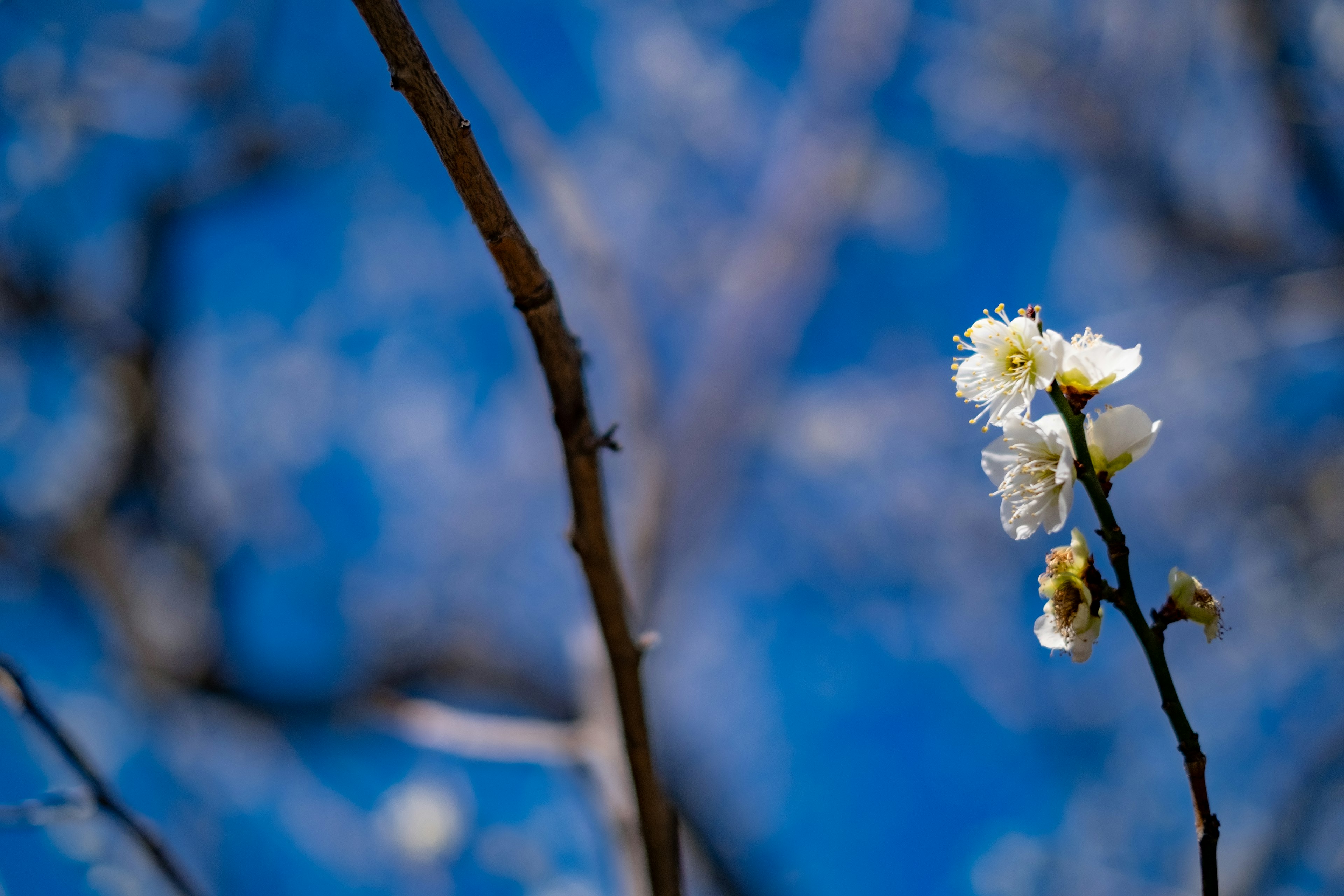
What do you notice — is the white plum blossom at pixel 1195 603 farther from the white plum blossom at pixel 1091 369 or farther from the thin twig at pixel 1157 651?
the white plum blossom at pixel 1091 369

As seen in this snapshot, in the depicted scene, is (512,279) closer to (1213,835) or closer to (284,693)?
(1213,835)

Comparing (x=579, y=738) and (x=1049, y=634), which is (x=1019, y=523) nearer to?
(x=1049, y=634)

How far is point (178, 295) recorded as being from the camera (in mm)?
2760

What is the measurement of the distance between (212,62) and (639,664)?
10.3ft

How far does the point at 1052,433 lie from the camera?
577 mm

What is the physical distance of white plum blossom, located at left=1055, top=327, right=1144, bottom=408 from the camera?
A: 584 millimetres

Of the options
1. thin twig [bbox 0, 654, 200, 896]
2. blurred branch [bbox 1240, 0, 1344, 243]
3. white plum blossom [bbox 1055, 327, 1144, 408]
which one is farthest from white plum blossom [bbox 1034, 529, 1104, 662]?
blurred branch [bbox 1240, 0, 1344, 243]

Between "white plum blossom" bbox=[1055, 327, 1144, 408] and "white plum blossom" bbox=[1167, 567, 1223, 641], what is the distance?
15cm

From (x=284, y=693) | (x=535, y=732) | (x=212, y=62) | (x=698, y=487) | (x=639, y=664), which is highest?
(x=212, y=62)

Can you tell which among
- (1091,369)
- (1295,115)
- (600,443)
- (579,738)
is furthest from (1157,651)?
(1295,115)

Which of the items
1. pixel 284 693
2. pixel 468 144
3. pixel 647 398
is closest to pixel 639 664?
pixel 468 144

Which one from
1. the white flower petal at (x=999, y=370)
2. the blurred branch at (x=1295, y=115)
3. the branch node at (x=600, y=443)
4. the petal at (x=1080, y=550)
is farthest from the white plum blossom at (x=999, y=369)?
the blurred branch at (x=1295, y=115)

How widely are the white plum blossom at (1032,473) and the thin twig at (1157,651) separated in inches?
0.6

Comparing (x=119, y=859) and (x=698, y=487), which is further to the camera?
(x=698, y=487)
